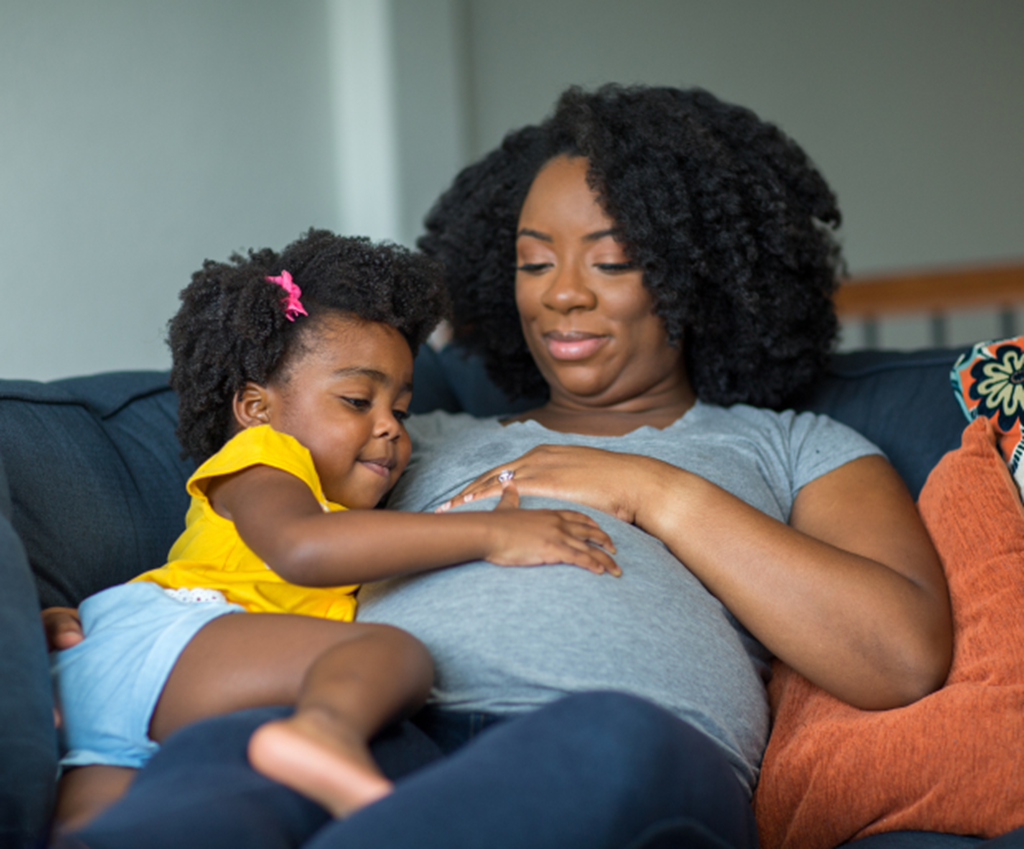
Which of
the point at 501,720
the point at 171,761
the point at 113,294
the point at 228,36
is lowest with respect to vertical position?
the point at 501,720

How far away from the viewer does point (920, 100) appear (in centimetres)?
392

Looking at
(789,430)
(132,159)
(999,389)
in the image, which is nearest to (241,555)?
(789,430)

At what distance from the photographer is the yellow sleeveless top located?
3.77 ft

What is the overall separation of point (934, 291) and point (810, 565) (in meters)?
2.58

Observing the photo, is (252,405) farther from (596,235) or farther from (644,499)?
(596,235)

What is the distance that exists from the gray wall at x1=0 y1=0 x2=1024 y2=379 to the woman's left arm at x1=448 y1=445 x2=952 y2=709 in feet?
4.25

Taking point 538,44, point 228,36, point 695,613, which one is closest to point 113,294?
point 228,36

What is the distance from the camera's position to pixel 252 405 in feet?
4.33

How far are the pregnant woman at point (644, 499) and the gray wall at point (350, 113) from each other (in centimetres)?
79

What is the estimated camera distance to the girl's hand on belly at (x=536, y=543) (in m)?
1.12

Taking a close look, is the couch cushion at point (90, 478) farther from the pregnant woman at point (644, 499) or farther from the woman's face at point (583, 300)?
the woman's face at point (583, 300)

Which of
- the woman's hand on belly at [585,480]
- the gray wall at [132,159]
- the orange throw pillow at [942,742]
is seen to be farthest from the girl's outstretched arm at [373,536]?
the gray wall at [132,159]

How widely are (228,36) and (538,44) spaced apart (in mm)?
1492

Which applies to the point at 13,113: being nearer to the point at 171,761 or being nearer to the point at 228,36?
the point at 228,36
